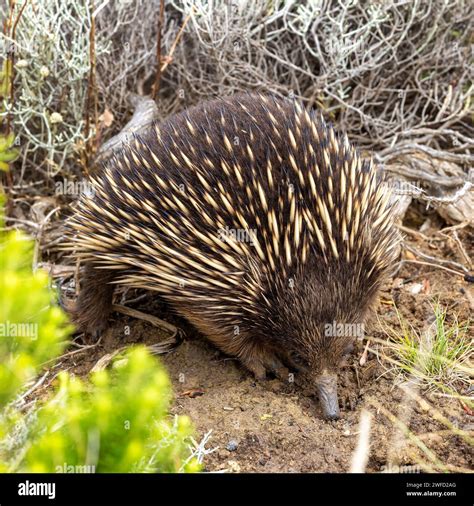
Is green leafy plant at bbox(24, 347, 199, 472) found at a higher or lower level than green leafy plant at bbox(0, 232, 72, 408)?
lower

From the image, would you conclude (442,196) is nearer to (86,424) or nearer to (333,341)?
(333,341)

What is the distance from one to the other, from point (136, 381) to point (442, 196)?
3092 mm

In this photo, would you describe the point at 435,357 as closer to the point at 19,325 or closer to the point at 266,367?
the point at 266,367

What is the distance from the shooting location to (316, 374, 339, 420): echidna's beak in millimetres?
3131

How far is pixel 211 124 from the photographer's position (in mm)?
3336

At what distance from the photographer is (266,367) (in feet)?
11.8

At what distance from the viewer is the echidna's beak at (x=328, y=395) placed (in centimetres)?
313

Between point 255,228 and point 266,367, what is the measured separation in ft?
2.81

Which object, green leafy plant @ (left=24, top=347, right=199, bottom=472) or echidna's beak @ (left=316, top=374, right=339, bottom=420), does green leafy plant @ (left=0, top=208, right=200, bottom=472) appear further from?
echidna's beak @ (left=316, top=374, right=339, bottom=420)

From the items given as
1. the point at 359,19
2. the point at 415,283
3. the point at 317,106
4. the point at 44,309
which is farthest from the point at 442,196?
the point at 44,309

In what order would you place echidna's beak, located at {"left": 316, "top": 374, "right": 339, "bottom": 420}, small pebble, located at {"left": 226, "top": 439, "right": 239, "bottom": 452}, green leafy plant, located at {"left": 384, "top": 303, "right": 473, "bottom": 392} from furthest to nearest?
green leafy plant, located at {"left": 384, "top": 303, "right": 473, "bottom": 392}
echidna's beak, located at {"left": 316, "top": 374, "right": 339, "bottom": 420}
small pebble, located at {"left": 226, "top": 439, "right": 239, "bottom": 452}

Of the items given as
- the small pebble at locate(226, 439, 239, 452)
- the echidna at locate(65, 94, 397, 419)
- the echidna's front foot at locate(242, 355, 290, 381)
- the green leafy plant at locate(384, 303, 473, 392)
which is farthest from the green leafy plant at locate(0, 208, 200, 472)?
the green leafy plant at locate(384, 303, 473, 392)

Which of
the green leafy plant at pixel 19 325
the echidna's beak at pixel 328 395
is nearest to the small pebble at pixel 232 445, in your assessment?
the echidna's beak at pixel 328 395

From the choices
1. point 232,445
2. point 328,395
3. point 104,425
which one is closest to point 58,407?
point 104,425
